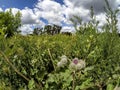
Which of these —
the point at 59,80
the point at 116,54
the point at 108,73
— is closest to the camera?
the point at 59,80

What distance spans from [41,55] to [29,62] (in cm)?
20

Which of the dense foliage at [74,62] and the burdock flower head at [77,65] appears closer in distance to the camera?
the burdock flower head at [77,65]

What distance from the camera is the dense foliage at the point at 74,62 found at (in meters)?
1.78

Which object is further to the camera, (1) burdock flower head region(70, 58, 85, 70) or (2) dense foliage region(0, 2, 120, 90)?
(2) dense foliage region(0, 2, 120, 90)

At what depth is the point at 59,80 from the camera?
2.22m

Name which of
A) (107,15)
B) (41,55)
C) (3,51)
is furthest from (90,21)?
(3,51)

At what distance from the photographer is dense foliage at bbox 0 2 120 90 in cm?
178

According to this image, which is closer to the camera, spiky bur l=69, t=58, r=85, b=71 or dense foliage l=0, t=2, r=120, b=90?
spiky bur l=69, t=58, r=85, b=71

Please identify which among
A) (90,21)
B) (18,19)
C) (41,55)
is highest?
(18,19)

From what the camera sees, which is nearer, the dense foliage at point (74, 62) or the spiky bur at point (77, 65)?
the spiky bur at point (77, 65)

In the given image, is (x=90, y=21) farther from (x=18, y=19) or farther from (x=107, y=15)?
(x=18, y=19)

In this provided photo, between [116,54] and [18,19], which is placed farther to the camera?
[18,19]

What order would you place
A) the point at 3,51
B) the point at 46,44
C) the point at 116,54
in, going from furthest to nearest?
1. the point at 46,44
2. the point at 116,54
3. the point at 3,51

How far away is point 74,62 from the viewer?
62.6 inches
